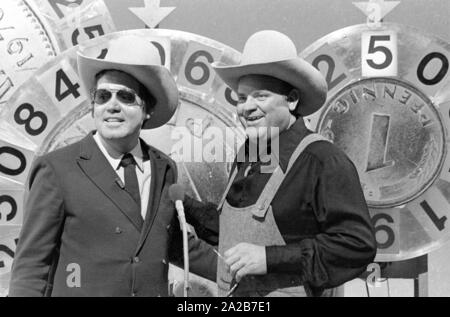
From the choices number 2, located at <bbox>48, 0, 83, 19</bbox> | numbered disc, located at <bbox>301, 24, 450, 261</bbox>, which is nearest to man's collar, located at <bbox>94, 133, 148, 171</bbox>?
number 2, located at <bbox>48, 0, 83, 19</bbox>

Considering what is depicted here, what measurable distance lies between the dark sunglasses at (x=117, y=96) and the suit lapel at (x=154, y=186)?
21cm

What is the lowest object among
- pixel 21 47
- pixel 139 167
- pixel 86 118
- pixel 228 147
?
pixel 139 167

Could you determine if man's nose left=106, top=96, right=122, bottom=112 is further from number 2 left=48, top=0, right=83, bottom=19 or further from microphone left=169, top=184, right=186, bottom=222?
number 2 left=48, top=0, right=83, bottom=19

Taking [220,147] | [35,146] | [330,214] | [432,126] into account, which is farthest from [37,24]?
[432,126]

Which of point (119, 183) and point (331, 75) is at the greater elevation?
point (331, 75)

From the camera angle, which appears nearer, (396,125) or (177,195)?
(177,195)

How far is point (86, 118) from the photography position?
2430mm

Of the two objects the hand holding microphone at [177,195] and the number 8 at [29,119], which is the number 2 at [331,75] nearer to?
the hand holding microphone at [177,195]

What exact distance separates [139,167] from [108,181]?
134 millimetres

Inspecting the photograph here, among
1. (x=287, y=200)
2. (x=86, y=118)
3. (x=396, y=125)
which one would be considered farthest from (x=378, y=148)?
(x=86, y=118)

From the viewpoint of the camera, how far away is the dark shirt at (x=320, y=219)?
6.85 ft

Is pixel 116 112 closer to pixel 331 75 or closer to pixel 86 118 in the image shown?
pixel 86 118

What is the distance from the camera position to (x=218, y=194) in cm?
240
